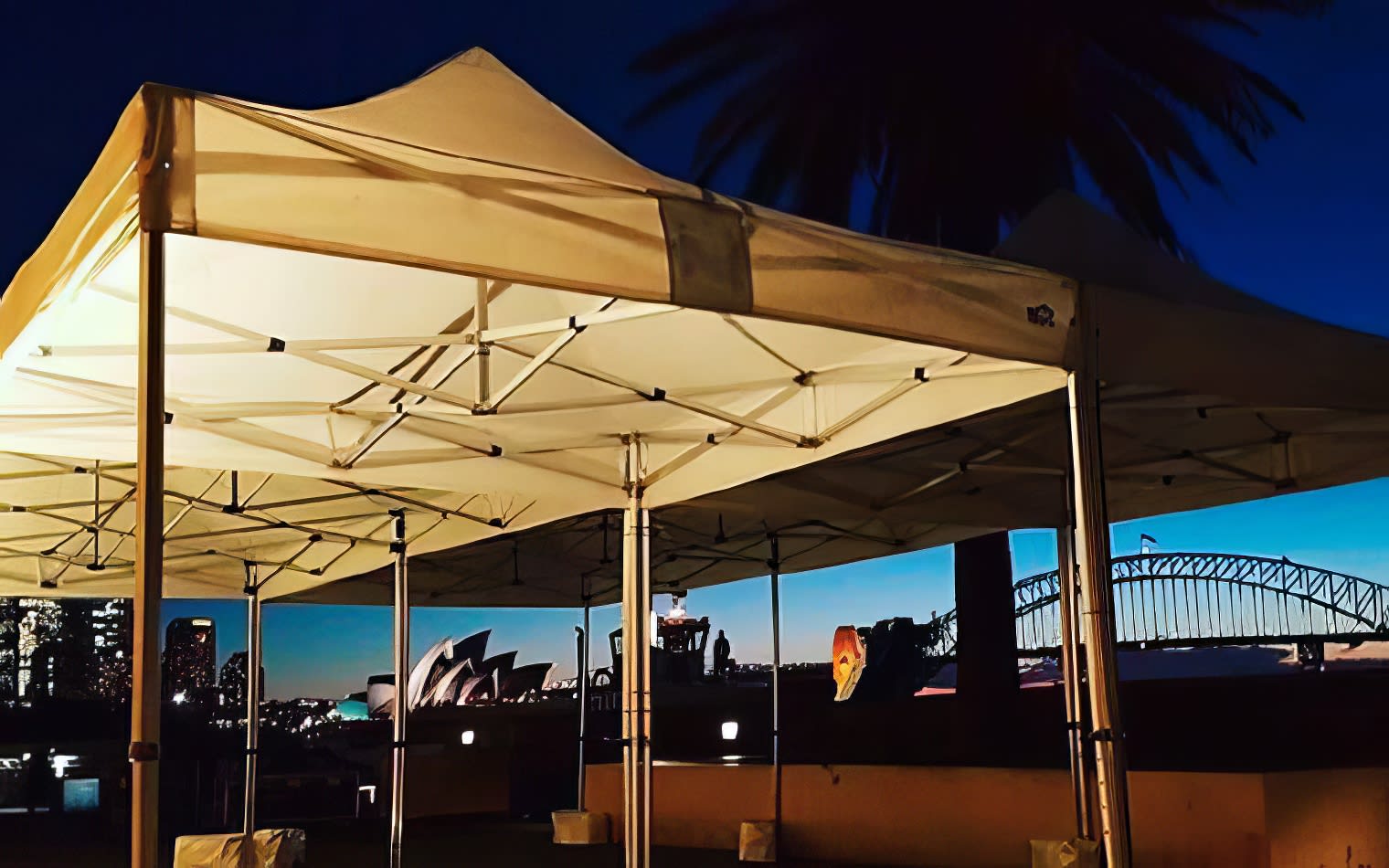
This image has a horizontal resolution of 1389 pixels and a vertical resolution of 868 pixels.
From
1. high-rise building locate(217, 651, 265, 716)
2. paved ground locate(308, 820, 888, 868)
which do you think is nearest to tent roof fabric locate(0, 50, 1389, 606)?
paved ground locate(308, 820, 888, 868)

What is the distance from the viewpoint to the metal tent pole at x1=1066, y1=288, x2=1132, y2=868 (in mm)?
4234

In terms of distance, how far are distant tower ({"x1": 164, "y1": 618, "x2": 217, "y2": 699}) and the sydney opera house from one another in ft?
16.4

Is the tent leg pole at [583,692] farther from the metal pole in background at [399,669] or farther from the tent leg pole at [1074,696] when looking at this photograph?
the tent leg pole at [1074,696]

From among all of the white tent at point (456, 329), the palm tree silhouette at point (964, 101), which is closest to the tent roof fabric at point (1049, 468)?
the white tent at point (456, 329)

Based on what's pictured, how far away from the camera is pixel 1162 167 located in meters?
11.3

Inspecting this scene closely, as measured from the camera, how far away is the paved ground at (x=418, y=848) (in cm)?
1061

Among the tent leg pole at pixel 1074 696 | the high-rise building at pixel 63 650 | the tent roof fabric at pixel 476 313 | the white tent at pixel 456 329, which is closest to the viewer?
the white tent at pixel 456 329

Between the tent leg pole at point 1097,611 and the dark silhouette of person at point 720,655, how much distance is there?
17.3 metres

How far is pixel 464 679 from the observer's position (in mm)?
25750

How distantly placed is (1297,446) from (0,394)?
6.33 m

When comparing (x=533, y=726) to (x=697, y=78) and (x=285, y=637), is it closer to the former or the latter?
(x=697, y=78)

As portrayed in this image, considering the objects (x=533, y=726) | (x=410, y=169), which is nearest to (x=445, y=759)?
(x=533, y=726)

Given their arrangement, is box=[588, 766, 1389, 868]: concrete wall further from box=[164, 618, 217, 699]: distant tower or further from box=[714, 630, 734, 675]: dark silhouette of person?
box=[164, 618, 217, 699]: distant tower

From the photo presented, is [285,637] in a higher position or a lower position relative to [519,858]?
higher
